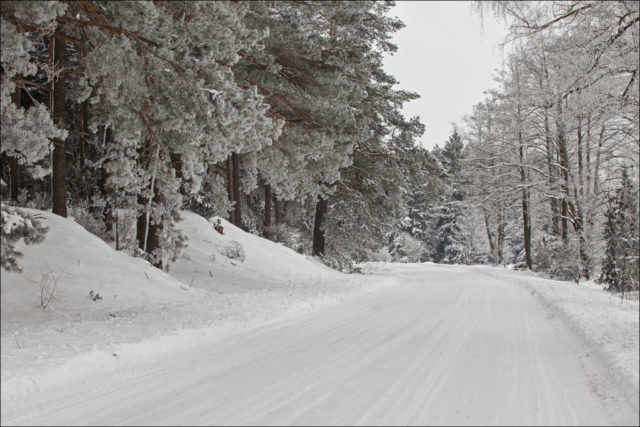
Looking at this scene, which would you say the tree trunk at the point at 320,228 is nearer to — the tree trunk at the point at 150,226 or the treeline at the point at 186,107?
the treeline at the point at 186,107

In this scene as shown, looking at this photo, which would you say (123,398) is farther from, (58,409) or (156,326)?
(156,326)

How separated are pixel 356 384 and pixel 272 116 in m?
9.80

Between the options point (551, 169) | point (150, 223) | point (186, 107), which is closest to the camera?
point (186, 107)

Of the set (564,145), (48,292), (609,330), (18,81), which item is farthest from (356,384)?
(564,145)

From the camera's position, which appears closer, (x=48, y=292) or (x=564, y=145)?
(x=48, y=292)

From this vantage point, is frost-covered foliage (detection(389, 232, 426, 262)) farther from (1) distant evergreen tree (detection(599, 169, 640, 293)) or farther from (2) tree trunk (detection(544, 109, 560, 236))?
(1) distant evergreen tree (detection(599, 169, 640, 293))

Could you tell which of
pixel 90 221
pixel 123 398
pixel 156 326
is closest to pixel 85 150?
pixel 90 221

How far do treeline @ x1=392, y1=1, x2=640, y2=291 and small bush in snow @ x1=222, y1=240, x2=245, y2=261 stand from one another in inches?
369

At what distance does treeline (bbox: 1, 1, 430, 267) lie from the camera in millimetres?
8781

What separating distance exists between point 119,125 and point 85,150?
36.0ft

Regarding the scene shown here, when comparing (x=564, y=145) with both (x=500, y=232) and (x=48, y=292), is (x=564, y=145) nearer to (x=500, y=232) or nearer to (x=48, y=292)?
(x=500, y=232)

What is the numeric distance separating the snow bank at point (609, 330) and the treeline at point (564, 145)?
942 mm

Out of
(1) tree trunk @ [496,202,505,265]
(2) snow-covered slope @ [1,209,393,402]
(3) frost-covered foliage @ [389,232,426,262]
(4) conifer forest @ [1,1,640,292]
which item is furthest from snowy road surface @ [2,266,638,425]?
(3) frost-covered foliage @ [389,232,426,262]

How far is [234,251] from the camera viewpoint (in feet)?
58.2
